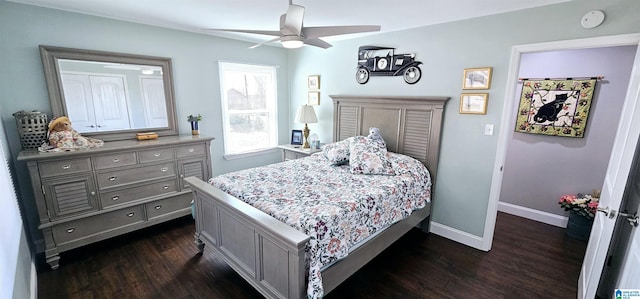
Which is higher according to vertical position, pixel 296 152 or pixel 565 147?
pixel 565 147

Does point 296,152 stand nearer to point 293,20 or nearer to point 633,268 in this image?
point 293,20

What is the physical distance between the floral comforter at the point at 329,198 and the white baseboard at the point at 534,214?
1536mm

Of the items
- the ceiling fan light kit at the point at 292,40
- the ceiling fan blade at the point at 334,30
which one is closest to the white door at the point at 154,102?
the ceiling fan light kit at the point at 292,40

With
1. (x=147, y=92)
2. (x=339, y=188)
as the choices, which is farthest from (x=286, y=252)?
(x=147, y=92)

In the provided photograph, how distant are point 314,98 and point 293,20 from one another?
250 centimetres

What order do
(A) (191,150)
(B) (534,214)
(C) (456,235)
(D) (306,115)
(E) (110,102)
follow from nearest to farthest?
(E) (110,102) < (C) (456,235) < (A) (191,150) < (B) (534,214) < (D) (306,115)

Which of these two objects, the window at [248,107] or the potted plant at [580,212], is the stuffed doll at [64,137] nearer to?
the window at [248,107]

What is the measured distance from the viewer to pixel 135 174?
8.96ft

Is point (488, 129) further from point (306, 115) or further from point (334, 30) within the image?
point (306, 115)

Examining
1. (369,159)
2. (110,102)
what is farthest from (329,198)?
(110,102)

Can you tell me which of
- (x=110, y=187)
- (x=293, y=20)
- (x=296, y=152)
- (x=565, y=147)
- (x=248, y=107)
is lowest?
(x=110, y=187)

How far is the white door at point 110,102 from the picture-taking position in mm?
2748

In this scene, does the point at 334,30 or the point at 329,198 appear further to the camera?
the point at 329,198

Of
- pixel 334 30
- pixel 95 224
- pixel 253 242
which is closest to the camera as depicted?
pixel 334 30
